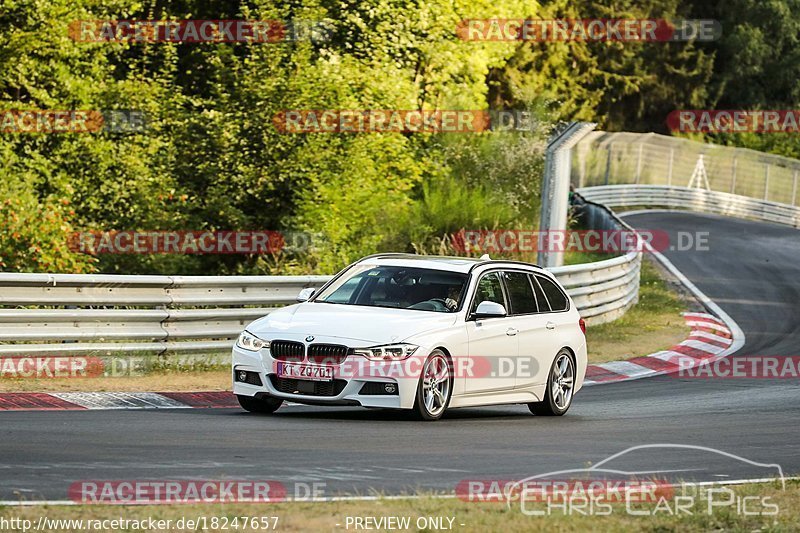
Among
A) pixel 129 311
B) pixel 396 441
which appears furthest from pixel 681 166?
pixel 396 441

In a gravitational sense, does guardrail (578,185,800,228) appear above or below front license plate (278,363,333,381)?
below

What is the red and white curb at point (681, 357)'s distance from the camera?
1834 centimetres

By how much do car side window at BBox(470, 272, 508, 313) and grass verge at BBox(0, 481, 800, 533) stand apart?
202 inches

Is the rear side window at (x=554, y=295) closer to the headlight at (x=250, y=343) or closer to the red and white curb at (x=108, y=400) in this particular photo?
the red and white curb at (x=108, y=400)

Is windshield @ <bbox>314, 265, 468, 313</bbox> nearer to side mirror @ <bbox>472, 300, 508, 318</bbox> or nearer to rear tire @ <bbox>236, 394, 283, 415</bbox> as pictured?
side mirror @ <bbox>472, 300, 508, 318</bbox>

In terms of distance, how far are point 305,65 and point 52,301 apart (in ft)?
49.6

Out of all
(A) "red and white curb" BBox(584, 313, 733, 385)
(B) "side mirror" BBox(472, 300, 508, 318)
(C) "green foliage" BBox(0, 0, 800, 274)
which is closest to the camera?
(B) "side mirror" BBox(472, 300, 508, 318)

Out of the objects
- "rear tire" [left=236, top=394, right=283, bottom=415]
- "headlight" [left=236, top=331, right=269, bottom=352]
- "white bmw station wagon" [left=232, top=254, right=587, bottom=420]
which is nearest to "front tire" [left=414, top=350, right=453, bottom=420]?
"white bmw station wagon" [left=232, top=254, right=587, bottom=420]

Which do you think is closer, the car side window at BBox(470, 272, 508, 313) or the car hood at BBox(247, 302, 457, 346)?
the car hood at BBox(247, 302, 457, 346)

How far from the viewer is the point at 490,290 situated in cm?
1345

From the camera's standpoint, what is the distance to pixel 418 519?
7371 mm

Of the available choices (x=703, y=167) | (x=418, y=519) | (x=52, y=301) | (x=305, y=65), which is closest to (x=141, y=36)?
(x=305, y=65)

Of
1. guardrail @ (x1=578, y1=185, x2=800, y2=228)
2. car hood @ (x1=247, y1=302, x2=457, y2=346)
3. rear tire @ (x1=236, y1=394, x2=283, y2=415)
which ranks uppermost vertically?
car hood @ (x1=247, y1=302, x2=457, y2=346)

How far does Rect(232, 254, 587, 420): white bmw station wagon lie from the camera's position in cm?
1180
